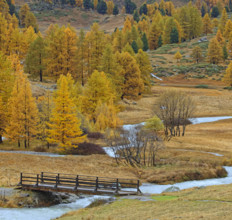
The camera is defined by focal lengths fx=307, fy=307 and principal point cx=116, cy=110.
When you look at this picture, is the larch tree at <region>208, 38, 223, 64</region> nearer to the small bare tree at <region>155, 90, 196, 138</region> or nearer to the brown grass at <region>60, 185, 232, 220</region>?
the small bare tree at <region>155, 90, 196, 138</region>

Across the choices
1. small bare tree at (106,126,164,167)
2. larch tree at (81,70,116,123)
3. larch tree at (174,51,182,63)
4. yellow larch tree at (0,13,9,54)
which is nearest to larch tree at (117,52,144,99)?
larch tree at (81,70,116,123)

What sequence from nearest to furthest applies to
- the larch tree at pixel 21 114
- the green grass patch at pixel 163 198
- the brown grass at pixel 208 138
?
the green grass patch at pixel 163 198 < the larch tree at pixel 21 114 < the brown grass at pixel 208 138

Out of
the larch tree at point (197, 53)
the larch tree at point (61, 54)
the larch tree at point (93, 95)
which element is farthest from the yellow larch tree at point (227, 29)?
the larch tree at point (93, 95)

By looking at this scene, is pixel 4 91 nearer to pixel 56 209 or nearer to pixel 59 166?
pixel 59 166

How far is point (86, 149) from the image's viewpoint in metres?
40.8

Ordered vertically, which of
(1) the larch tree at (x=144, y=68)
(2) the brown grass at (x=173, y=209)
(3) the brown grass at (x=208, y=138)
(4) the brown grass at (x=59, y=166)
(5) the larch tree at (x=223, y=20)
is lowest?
(3) the brown grass at (x=208, y=138)

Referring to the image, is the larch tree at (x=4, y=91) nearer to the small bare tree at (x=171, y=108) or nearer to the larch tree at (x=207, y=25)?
the small bare tree at (x=171, y=108)

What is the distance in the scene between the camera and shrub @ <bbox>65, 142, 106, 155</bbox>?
132 feet

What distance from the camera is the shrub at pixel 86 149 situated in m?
40.1

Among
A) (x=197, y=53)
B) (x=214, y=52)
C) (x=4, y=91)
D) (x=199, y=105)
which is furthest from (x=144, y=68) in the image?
(x=214, y=52)

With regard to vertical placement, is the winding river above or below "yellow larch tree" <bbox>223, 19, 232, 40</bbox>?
below

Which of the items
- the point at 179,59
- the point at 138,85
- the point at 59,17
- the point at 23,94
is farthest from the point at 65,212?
the point at 59,17

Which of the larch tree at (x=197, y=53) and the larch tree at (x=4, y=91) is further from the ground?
the larch tree at (x=197, y=53)

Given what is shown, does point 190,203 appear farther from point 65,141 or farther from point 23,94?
point 23,94
